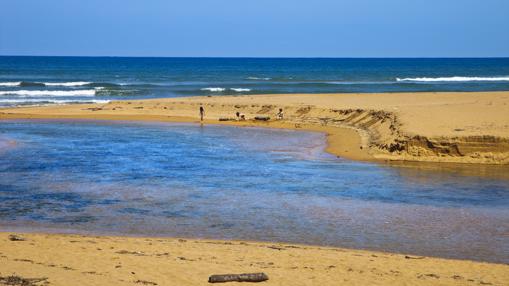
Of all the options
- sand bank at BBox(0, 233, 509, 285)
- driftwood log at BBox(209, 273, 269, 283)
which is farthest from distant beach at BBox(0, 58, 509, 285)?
driftwood log at BBox(209, 273, 269, 283)

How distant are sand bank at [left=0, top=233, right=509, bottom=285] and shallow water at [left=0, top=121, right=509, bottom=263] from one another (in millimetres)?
941

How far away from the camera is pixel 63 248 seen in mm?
10602

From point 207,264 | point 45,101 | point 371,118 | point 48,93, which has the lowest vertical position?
point 207,264

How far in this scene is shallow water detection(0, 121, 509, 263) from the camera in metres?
12.5

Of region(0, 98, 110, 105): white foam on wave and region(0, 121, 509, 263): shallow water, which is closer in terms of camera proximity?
region(0, 121, 509, 263): shallow water

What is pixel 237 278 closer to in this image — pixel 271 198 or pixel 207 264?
pixel 207 264

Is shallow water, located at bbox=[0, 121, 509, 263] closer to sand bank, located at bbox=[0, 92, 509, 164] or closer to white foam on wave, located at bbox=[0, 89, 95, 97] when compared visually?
sand bank, located at bbox=[0, 92, 509, 164]

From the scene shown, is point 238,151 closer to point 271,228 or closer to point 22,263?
point 271,228

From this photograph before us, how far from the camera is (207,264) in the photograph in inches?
384

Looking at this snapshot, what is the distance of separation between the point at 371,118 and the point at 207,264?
21382mm

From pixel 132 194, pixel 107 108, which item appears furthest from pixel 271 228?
pixel 107 108

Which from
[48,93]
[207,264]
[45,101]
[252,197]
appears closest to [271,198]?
[252,197]

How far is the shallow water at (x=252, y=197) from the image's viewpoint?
1249 cm

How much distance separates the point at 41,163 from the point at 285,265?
12.9 metres
